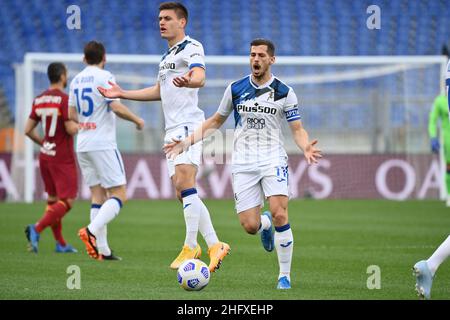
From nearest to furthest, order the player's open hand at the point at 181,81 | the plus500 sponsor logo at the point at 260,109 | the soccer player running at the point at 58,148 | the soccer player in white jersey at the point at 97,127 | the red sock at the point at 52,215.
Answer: the player's open hand at the point at 181,81 → the plus500 sponsor logo at the point at 260,109 → the soccer player in white jersey at the point at 97,127 → the red sock at the point at 52,215 → the soccer player running at the point at 58,148

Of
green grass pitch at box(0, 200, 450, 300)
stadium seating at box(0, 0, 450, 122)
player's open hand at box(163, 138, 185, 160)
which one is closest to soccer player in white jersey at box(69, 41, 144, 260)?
green grass pitch at box(0, 200, 450, 300)

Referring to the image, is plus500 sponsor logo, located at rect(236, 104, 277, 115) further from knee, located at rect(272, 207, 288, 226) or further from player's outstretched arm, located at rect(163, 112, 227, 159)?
knee, located at rect(272, 207, 288, 226)

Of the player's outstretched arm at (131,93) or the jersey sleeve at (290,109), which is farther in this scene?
the player's outstretched arm at (131,93)

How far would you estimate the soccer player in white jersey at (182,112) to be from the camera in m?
8.72

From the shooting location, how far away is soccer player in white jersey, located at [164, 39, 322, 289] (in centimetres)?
774

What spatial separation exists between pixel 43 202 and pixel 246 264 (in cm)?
1122

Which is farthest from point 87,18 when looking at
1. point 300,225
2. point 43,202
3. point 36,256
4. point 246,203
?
point 246,203

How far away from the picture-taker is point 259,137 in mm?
7949

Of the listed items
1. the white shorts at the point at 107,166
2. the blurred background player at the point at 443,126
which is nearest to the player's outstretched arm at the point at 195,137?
the white shorts at the point at 107,166

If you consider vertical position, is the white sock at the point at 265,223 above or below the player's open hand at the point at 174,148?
below

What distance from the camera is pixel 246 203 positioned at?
799 cm

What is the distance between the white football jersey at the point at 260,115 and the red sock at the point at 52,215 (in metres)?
3.55

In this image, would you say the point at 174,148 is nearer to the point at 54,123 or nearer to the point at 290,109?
the point at 290,109

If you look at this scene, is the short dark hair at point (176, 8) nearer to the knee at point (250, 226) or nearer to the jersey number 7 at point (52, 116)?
the knee at point (250, 226)
